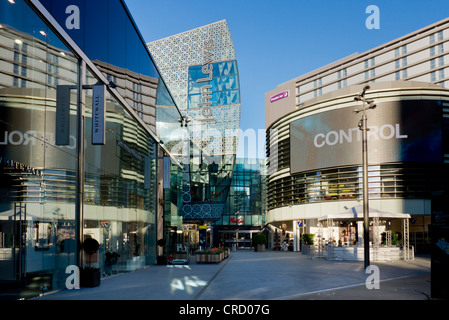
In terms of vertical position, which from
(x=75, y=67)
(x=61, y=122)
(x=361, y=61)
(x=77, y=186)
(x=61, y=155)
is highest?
(x=361, y=61)

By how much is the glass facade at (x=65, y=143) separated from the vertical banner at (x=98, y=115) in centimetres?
8

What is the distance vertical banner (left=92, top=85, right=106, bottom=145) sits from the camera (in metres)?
16.6

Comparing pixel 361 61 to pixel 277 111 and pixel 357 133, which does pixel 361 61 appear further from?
pixel 357 133

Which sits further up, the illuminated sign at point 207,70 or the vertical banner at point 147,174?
the illuminated sign at point 207,70

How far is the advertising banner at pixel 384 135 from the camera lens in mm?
43531

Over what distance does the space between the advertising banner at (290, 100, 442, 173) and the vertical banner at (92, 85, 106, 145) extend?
111 ft

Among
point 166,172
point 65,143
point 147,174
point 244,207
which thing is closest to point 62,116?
point 65,143

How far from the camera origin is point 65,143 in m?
15.0

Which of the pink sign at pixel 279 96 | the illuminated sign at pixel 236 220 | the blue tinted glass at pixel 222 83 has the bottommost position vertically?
the illuminated sign at pixel 236 220

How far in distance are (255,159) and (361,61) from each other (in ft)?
125

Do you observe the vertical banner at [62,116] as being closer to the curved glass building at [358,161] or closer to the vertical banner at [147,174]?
the vertical banner at [147,174]

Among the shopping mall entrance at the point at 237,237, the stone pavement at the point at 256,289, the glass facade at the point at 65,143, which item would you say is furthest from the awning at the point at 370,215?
the shopping mall entrance at the point at 237,237

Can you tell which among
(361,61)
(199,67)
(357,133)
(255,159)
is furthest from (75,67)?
(361,61)
